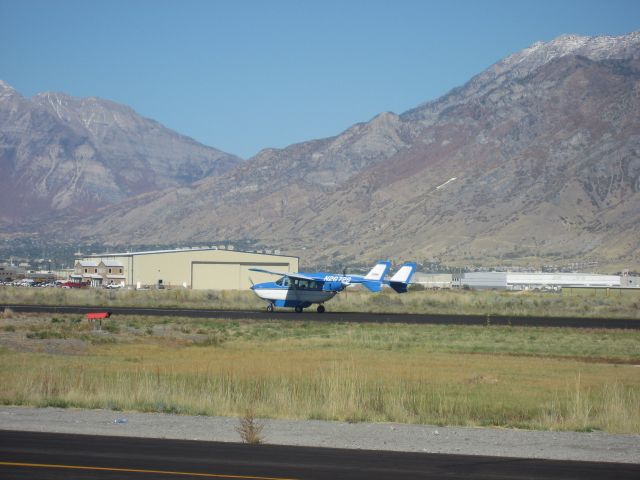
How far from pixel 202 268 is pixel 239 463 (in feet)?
374

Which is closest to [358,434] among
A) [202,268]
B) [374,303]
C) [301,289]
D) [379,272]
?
[301,289]

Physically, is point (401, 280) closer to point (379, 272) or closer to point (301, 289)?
point (379, 272)

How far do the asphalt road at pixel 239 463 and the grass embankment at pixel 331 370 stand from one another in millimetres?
4334

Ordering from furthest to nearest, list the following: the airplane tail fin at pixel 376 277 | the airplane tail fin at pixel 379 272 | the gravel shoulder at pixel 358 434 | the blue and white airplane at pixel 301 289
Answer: the airplane tail fin at pixel 379 272 → the airplane tail fin at pixel 376 277 → the blue and white airplane at pixel 301 289 → the gravel shoulder at pixel 358 434

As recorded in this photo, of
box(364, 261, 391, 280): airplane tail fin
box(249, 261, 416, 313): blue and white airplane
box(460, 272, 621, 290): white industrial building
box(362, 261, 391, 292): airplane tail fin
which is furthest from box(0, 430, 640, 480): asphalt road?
box(460, 272, 621, 290): white industrial building

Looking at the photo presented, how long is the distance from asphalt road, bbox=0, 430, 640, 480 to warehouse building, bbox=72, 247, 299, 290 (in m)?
106

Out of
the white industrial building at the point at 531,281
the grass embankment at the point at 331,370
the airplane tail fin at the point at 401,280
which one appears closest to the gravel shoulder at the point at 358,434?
the grass embankment at the point at 331,370

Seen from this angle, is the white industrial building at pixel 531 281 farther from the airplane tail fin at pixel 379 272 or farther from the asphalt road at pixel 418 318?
the asphalt road at pixel 418 318

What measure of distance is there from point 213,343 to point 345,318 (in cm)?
1774

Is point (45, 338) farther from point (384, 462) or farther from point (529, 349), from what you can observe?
point (384, 462)

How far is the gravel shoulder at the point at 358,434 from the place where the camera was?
17656mm

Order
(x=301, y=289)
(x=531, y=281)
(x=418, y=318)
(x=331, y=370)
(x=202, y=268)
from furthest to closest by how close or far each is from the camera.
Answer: (x=531, y=281)
(x=202, y=268)
(x=301, y=289)
(x=418, y=318)
(x=331, y=370)

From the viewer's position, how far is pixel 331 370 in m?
29.6

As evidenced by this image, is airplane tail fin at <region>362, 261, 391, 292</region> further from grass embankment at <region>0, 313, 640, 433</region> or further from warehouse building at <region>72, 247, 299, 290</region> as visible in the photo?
warehouse building at <region>72, 247, 299, 290</region>
